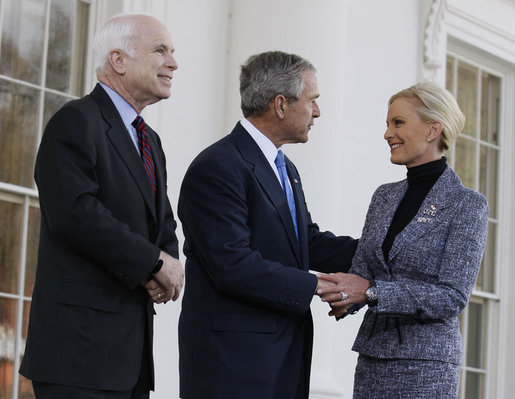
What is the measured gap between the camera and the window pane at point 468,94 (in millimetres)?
8346

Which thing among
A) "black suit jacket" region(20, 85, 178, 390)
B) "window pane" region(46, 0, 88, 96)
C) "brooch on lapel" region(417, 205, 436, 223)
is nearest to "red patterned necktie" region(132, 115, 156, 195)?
"black suit jacket" region(20, 85, 178, 390)

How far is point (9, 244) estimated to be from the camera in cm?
553

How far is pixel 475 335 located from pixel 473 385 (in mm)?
359

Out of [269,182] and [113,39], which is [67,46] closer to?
[113,39]

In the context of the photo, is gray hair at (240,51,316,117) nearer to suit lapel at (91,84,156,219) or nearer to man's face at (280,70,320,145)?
man's face at (280,70,320,145)

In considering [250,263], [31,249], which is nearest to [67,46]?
[31,249]

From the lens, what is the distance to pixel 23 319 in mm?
5531

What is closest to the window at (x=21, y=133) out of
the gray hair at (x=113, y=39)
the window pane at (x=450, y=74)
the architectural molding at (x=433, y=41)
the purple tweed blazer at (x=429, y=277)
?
the gray hair at (x=113, y=39)

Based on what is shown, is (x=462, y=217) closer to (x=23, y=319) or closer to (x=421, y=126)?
(x=421, y=126)

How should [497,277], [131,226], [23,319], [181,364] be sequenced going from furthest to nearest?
[497,277], [23,319], [181,364], [131,226]

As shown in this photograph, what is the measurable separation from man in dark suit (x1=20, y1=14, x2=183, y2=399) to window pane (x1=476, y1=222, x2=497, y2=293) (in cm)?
497

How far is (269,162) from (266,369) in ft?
2.43

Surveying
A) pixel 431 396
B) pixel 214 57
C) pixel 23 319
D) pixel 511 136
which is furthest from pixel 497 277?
pixel 431 396

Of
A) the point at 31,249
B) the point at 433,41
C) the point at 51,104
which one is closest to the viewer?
the point at 31,249
